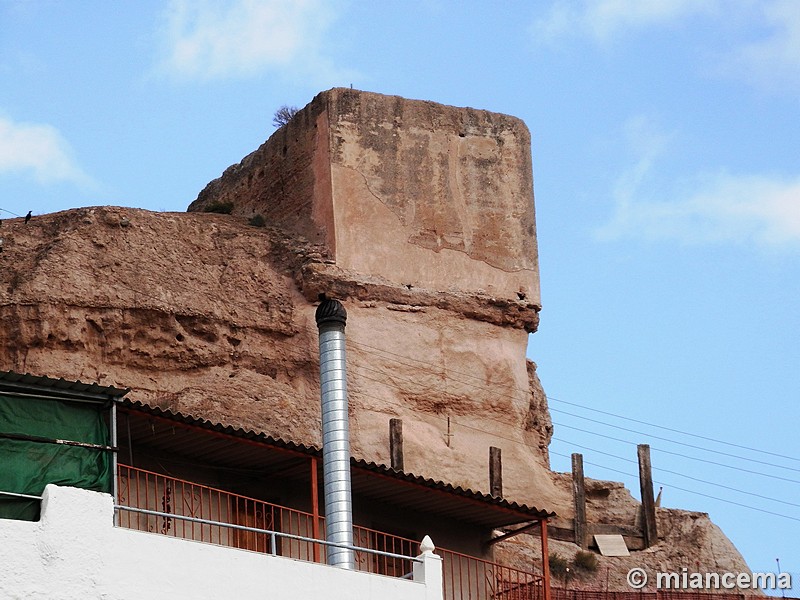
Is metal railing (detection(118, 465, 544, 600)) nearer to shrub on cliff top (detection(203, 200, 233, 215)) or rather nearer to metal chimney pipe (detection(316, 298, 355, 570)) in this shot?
metal chimney pipe (detection(316, 298, 355, 570))

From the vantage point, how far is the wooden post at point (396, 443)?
26.8 metres

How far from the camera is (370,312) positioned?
2909 centimetres

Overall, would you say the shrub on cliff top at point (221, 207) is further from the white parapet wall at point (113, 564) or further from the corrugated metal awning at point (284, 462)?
the white parapet wall at point (113, 564)

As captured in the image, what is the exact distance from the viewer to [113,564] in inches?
590

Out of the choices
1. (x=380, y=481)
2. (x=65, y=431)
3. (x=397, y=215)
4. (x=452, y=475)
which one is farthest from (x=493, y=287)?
(x=65, y=431)

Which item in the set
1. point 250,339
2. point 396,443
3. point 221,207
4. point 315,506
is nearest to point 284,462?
point 315,506

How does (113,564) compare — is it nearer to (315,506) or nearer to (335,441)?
(315,506)

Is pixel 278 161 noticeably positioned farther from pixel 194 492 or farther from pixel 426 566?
pixel 426 566

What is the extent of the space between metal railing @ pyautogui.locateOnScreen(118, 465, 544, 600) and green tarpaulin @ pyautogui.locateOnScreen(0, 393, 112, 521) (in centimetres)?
152

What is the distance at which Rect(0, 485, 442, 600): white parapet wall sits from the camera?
14484mm

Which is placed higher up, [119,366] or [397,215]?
[397,215]

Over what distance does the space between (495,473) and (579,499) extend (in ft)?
6.14

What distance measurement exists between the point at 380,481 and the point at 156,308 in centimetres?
825

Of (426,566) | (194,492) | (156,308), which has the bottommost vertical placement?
(426,566)
